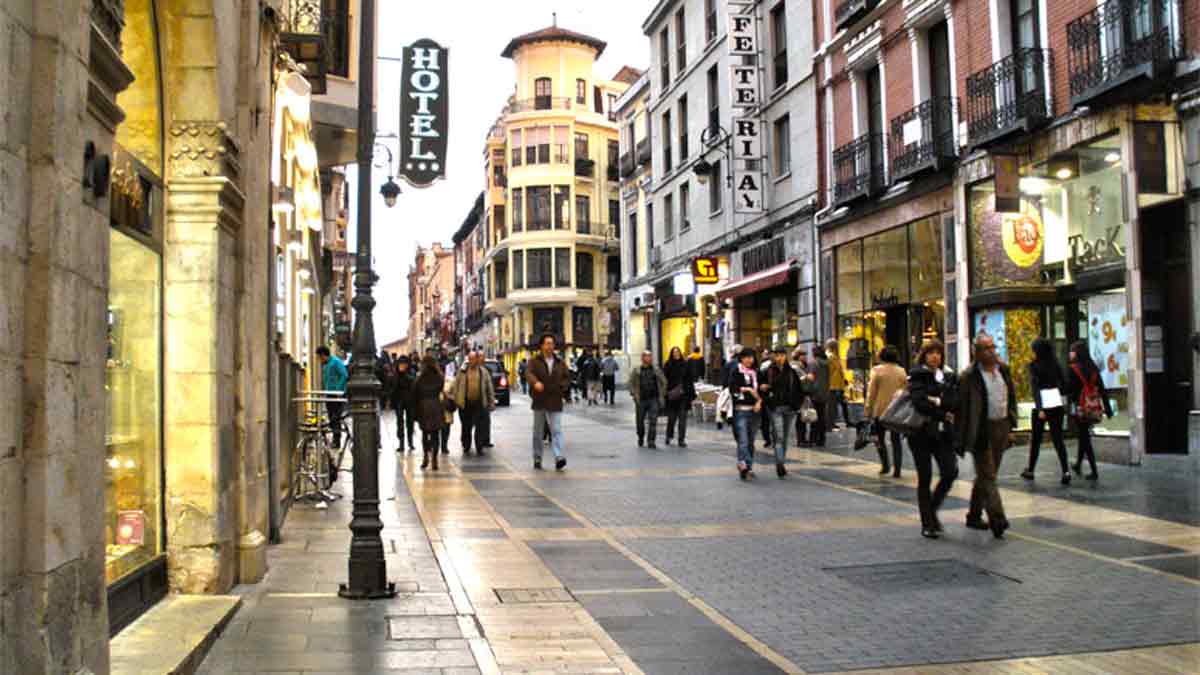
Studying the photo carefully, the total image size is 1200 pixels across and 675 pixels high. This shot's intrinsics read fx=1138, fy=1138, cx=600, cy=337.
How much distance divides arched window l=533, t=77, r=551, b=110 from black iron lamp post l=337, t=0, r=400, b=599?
59.8m

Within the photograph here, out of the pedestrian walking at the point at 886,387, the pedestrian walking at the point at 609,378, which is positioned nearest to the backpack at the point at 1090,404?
the pedestrian walking at the point at 886,387

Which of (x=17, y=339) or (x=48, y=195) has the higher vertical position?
(x=48, y=195)

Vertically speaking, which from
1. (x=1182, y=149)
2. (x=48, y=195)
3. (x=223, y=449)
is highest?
(x=1182, y=149)

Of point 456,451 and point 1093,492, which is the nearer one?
point 1093,492

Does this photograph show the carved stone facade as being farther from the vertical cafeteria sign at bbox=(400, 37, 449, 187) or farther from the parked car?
the parked car

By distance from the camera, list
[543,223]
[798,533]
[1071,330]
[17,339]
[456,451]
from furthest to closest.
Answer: [543,223]
[456,451]
[1071,330]
[798,533]
[17,339]

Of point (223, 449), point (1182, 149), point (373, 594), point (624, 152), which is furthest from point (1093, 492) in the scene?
point (624, 152)

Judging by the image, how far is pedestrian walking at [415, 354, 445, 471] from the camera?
1712 centimetres

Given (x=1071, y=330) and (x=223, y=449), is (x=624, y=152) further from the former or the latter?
(x=223, y=449)

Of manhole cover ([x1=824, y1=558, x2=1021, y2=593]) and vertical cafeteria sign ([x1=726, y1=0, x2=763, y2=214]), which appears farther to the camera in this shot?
vertical cafeteria sign ([x1=726, y1=0, x2=763, y2=214])

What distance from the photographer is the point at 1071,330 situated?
17453 mm

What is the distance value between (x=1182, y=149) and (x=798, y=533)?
8066mm

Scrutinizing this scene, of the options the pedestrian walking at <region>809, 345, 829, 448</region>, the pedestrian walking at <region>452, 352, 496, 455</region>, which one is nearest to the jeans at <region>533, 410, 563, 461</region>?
the pedestrian walking at <region>452, 352, 496, 455</region>

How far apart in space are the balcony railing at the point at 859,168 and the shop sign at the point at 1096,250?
641 cm
